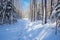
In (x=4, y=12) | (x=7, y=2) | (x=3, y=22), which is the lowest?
(x=3, y=22)

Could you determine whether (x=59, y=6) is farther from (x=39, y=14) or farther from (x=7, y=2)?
(x=39, y=14)

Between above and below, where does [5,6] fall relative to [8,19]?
above

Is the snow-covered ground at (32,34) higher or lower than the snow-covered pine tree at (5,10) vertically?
lower

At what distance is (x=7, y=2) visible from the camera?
22422 millimetres

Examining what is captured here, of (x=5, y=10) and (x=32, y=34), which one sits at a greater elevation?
(x=5, y=10)

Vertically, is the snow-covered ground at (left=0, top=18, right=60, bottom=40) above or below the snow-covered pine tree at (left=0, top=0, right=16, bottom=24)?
below

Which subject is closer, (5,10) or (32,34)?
(32,34)

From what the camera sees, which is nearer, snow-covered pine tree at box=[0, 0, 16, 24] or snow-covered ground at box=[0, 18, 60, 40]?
snow-covered ground at box=[0, 18, 60, 40]

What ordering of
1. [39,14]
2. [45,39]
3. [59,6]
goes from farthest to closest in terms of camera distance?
[39,14] → [59,6] → [45,39]

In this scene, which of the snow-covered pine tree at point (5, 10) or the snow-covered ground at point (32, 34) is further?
the snow-covered pine tree at point (5, 10)

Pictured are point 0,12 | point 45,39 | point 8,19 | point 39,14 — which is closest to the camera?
point 45,39

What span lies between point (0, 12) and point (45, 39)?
14.2m

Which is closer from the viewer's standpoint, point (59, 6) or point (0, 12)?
point (59, 6)

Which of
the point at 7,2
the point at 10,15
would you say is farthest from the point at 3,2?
the point at 10,15
